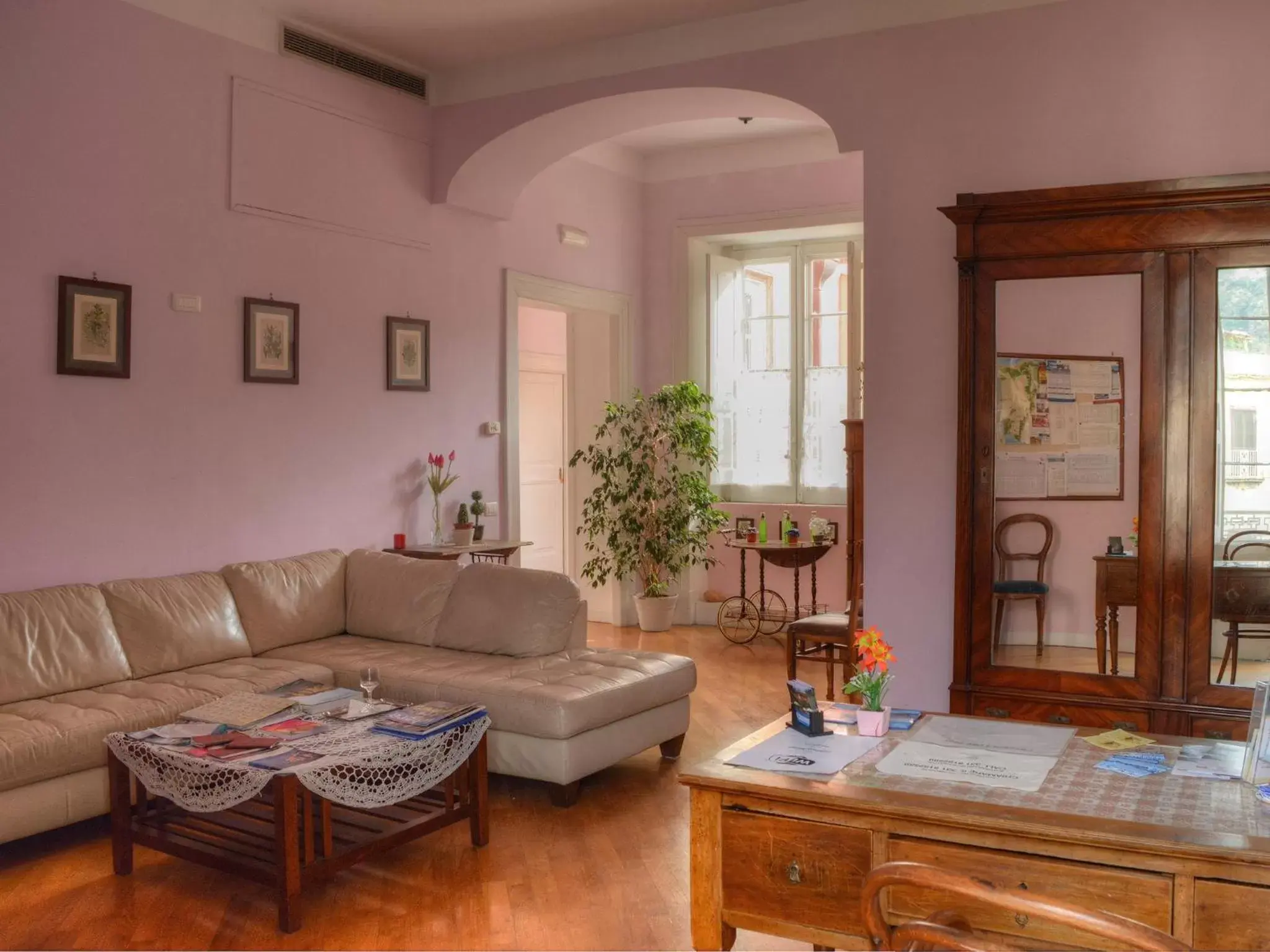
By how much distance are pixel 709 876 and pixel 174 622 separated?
126 inches

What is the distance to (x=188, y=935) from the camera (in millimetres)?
3195

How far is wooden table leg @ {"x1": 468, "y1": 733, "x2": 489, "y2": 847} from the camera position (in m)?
3.89

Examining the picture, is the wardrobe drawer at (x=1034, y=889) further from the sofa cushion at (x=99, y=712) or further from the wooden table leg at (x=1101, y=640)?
the sofa cushion at (x=99, y=712)

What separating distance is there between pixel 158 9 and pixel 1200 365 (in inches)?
177

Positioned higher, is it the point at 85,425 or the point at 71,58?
the point at 71,58

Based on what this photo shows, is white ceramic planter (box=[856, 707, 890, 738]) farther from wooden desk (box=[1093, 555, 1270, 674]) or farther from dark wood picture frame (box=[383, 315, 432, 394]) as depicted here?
dark wood picture frame (box=[383, 315, 432, 394])

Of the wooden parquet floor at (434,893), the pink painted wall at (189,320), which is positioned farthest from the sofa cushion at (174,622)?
the wooden parquet floor at (434,893)

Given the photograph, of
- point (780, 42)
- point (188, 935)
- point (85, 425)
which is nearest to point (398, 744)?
point (188, 935)

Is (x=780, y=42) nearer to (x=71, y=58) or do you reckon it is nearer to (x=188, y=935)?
(x=71, y=58)

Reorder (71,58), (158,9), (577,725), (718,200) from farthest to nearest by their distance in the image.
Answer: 1. (718,200)
2. (158,9)
3. (71,58)
4. (577,725)

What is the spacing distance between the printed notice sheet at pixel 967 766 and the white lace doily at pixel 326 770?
1.70 m

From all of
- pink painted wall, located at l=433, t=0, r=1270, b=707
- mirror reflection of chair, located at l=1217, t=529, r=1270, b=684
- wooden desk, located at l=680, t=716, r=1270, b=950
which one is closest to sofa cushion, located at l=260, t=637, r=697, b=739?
pink painted wall, located at l=433, t=0, r=1270, b=707

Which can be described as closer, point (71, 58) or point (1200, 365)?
point (1200, 365)

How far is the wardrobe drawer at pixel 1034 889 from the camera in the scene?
1.92 meters
